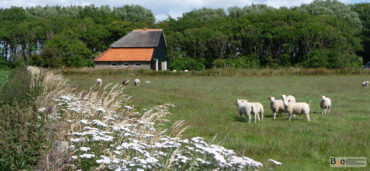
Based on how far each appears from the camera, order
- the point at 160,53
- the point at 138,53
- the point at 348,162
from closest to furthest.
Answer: the point at 348,162
the point at 138,53
the point at 160,53

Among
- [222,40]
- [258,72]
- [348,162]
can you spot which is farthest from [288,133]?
[222,40]

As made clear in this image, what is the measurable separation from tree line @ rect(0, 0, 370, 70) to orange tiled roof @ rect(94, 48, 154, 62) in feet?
17.3

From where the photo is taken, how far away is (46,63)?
5569cm

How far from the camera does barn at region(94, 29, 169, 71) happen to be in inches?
2175

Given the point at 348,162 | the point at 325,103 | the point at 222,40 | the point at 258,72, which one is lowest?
the point at 348,162

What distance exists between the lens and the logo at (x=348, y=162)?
700 cm

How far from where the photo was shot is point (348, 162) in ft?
23.5

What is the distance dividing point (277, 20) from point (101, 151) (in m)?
67.7

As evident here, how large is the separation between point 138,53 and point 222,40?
53.9 feet

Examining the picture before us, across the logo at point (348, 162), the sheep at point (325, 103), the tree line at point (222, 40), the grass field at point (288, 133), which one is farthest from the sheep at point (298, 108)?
the tree line at point (222, 40)

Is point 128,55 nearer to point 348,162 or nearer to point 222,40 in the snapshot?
point 222,40

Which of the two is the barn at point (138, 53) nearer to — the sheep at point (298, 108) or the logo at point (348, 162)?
the sheep at point (298, 108)

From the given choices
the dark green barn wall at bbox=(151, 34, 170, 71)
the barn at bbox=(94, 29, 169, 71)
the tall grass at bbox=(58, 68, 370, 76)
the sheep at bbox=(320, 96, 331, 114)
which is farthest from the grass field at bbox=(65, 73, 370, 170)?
the dark green barn wall at bbox=(151, 34, 170, 71)

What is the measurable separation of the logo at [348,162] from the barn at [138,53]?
47586 mm
